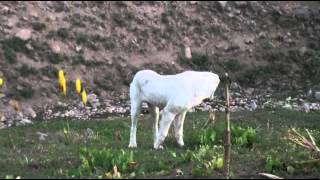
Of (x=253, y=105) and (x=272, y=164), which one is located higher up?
(x=272, y=164)

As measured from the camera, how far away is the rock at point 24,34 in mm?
27953

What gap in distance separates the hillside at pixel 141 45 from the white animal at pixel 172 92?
9436mm

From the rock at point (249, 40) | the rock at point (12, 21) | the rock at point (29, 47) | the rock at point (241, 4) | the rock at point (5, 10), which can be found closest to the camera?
the rock at point (29, 47)

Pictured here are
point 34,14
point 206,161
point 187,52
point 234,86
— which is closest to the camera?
point 206,161

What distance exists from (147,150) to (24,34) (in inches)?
581

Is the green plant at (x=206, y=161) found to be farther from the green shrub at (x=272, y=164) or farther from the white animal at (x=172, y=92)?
the white animal at (x=172, y=92)

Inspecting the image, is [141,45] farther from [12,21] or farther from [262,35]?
[262,35]

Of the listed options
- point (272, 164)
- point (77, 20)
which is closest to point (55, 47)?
point (77, 20)

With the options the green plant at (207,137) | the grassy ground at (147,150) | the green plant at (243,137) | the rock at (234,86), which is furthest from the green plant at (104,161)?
the rock at (234,86)

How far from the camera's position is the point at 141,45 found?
1187 inches

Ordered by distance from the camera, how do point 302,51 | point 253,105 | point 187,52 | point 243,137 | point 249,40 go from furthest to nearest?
point 249,40 → point 302,51 → point 187,52 → point 253,105 → point 243,137

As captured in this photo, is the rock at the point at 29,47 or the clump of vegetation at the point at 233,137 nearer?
the clump of vegetation at the point at 233,137

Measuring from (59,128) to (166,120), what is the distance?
6.43 meters

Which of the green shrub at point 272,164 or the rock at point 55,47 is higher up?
the rock at point 55,47
